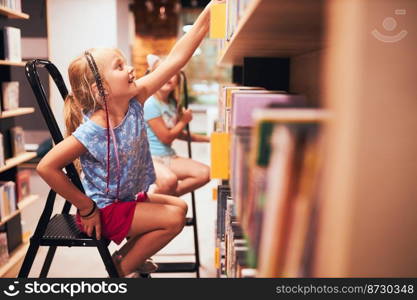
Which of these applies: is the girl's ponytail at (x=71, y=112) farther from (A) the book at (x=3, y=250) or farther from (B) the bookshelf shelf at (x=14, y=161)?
(A) the book at (x=3, y=250)

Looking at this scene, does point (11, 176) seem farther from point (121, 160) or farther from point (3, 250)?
point (121, 160)

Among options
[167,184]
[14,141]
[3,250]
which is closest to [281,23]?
[167,184]

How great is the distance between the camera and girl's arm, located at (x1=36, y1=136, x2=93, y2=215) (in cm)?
135

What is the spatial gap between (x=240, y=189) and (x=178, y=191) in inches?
66.4

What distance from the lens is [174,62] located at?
1.77 m

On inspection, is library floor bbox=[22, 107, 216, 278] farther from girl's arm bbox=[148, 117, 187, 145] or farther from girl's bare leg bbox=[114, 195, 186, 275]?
girl's bare leg bbox=[114, 195, 186, 275]

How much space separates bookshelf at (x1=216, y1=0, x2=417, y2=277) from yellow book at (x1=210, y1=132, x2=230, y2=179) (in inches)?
19.6

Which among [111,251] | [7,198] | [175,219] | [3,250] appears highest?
[175,219]

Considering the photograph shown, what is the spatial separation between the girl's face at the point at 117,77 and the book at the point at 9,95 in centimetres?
162

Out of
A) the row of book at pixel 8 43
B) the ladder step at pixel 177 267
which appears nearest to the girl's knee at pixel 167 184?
the ladder step at pixel 177 267

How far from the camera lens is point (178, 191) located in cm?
249

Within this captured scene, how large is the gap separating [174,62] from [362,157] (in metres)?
1.39

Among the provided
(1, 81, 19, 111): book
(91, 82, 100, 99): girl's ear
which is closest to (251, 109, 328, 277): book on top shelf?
(91, 82, 100, 99): girl's ear

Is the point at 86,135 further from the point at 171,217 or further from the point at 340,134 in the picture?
the point at 340,134
